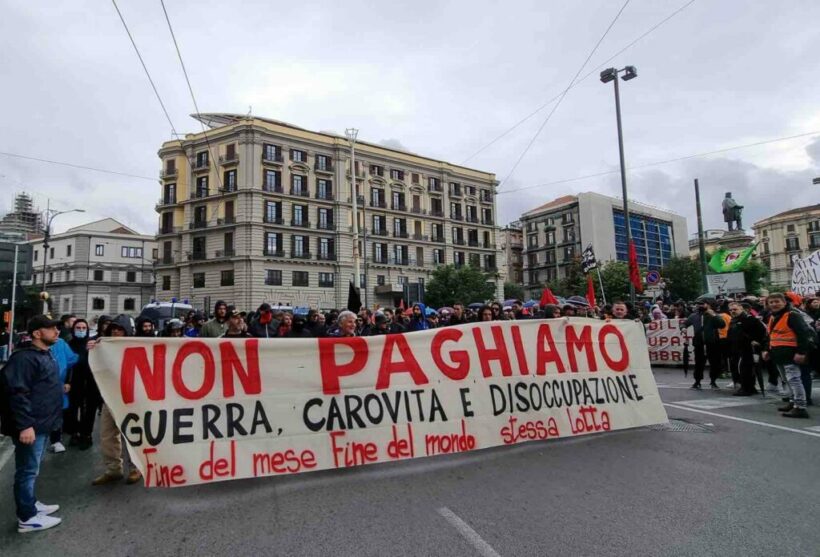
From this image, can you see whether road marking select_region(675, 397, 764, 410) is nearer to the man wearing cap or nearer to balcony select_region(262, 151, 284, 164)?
the man wearing cap

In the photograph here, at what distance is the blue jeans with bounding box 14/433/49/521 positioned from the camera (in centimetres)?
376

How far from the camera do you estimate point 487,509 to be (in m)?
3.86

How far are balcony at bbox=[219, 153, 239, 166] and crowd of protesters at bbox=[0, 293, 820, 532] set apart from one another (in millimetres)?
40202

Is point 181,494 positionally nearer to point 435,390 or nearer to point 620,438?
point 435,390

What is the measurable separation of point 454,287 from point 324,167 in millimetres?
19478

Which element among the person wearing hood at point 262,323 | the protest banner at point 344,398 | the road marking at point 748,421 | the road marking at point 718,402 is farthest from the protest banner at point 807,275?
the person wearing hood at point 262,323

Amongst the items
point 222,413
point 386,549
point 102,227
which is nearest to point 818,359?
point 386,549

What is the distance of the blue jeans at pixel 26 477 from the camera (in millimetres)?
3756

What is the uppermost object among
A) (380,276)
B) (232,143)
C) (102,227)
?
(232,143)

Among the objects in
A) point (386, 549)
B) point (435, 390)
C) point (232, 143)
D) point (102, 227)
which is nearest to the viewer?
point (386, 549)

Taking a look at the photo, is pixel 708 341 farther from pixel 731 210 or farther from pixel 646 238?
pixel 646 238

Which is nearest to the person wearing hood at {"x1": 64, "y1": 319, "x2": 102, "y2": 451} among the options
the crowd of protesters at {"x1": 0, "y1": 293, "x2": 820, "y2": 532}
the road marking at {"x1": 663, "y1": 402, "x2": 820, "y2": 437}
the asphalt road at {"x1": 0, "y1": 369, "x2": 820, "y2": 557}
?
the crowd of protesters at {"x1": 0, "y1": 293, "x2": 820, "y2": 532}

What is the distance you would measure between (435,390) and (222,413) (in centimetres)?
222

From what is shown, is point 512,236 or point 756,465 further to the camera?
point 512,236
